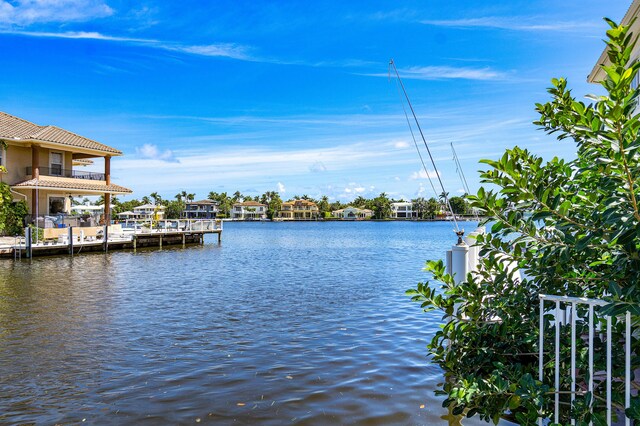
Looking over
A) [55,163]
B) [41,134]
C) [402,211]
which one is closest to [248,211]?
[402,211]

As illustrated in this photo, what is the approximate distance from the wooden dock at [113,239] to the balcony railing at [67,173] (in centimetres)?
403

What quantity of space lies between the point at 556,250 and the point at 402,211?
17663 cm

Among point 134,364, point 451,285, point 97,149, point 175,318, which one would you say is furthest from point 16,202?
point 451,285

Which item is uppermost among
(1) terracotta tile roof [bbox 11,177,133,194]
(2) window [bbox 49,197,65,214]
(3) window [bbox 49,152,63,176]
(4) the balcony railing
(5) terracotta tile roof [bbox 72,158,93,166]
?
(5) terracotta tile roof [bbox 72,158,93,166]

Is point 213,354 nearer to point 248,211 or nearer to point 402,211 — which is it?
point 248,211

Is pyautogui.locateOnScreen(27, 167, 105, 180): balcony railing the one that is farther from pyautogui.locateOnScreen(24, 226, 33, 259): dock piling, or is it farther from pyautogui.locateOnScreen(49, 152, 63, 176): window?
pyautogui.locateOnScreen(24, 226, 33, 259): dock piling

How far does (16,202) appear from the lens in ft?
94.9

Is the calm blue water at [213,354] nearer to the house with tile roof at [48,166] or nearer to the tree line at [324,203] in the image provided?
the house with tile roof at [48,166]

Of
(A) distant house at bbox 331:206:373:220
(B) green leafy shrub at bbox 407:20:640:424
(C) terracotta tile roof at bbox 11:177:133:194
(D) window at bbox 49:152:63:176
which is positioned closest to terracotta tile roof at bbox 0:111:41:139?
(D) window at bbox 49:152:63:176

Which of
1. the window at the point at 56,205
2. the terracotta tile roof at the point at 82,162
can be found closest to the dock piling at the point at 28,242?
the window at the point at 56,205

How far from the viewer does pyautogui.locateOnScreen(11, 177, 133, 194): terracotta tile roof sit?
95.5 feet

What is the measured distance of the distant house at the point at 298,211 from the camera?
548ft

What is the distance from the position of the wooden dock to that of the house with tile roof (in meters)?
2.48

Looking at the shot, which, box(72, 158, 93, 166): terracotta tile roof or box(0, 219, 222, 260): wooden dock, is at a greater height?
box(72, 158, 93, 166): terracotta tile roof
